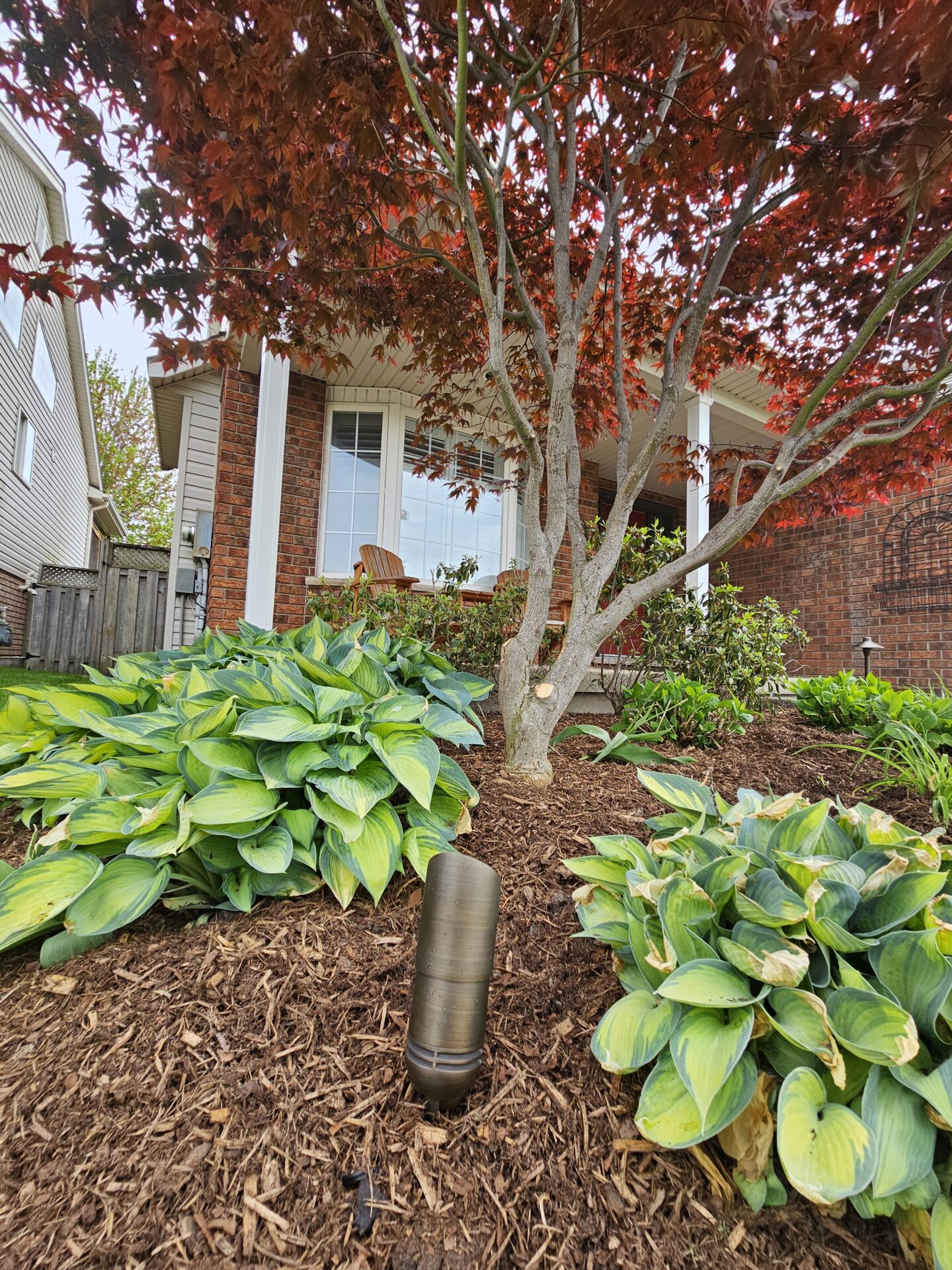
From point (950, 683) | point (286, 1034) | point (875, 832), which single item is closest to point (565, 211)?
point (875, 832)

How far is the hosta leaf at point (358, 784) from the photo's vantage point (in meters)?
1.42

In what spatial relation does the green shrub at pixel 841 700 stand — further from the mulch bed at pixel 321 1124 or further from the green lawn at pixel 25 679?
the green lawn at pixel 25 679

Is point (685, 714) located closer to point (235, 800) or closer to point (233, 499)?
point (235, 800)

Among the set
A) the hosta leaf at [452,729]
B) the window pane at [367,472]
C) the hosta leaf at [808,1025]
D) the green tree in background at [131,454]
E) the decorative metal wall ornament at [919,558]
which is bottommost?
the hosta leaf at [808,1025]

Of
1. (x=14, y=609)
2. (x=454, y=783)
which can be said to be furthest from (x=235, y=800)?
(x=14, y=609)

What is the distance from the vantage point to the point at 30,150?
904cm

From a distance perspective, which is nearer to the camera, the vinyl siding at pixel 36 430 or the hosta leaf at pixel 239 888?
the hosta leaf at pixel 239 888

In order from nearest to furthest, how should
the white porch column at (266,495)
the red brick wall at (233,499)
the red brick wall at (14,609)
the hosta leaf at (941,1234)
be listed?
the hosta leaf at (941,1234), the white porch column at (266,495), the red brick wall at (233,499), the red brick wall at (14,609)

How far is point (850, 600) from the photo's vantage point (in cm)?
667

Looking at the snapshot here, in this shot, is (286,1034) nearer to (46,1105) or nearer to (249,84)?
Result: (46,1105)

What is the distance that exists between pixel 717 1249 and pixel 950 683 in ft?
22.2

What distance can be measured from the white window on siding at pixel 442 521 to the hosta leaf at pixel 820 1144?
5420 millimetres

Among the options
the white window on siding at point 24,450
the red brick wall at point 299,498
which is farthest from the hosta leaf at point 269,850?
the white window on siding at point 24,450

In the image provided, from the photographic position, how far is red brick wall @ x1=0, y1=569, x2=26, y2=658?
7.99m
